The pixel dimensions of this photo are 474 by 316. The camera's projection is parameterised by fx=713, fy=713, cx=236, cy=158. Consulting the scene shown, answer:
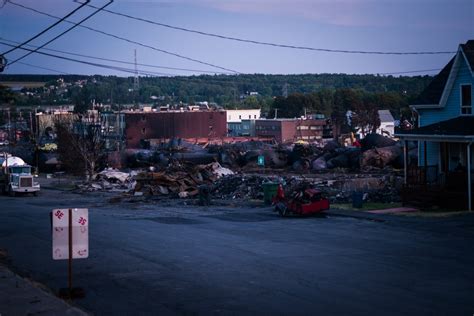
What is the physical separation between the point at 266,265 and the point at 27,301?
6.46 m

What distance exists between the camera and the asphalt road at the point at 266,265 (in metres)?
13.7

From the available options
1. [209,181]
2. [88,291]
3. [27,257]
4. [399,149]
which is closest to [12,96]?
[27,257]

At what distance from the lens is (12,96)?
2612 cm

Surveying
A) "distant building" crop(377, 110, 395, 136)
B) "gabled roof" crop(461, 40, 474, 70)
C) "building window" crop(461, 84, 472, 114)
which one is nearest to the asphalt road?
"building window" crop(461, 84, 472, 114)

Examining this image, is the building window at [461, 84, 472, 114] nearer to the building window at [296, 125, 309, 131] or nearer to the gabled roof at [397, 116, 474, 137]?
the gabled roof at [397, 116, 474, 137]

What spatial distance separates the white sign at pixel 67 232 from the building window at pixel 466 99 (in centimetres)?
2497

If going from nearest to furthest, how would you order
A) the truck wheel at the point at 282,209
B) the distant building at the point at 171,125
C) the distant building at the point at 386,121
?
the truck wheel at the point at 282,209 < the distant building at the point at 171,125 < the distant building at the point at 386,121

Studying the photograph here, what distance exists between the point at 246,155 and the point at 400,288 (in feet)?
188

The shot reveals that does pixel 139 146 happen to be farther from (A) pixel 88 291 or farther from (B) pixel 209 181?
(A) pixel 88 291

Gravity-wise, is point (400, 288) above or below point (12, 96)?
below

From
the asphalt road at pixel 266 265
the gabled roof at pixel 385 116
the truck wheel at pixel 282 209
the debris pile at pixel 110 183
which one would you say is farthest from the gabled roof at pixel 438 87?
the gabled roof at pixel 385 116

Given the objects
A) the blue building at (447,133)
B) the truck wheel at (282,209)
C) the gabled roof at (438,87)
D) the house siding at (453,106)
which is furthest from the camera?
the gabled roof at (438,87)

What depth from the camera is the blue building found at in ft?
105

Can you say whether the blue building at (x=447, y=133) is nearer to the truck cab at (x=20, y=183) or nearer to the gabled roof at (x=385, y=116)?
the truck cab at (x=20, y=183)
